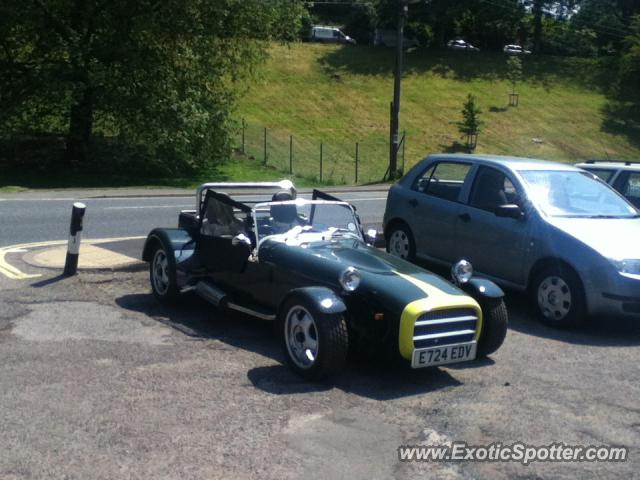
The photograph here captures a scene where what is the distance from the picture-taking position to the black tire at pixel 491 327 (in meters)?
7.28

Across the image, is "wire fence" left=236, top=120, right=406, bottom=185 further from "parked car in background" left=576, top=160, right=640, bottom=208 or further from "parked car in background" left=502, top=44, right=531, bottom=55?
"parked car in background" left=502, top=44, right=531, bottom=55

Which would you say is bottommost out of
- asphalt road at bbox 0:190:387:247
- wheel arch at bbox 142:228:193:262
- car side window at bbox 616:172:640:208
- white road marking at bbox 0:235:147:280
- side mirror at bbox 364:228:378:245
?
asphalt road at bbox 0:190:387:247

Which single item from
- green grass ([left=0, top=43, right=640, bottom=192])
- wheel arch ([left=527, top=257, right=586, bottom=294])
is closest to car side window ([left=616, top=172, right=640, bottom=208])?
wheel arch ([left=527, top=257, right=586, bottom=294])

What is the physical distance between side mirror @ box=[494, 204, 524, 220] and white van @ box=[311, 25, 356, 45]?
198 ft

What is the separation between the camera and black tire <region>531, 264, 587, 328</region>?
28.2ft

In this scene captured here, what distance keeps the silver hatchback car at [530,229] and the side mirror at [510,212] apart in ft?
0.03

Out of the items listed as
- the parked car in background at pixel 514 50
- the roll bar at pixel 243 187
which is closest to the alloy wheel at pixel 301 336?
the roll bar at pixel 243 187

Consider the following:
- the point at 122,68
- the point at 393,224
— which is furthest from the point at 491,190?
the point at 122,68

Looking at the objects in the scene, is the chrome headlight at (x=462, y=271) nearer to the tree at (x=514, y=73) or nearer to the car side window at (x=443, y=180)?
the car side window at (x=443, y=180)

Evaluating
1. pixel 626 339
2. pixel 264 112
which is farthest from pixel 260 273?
pixel 264 112

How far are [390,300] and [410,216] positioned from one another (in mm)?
4412

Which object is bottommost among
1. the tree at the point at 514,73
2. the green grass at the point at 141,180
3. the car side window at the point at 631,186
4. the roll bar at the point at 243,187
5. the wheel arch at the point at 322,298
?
the green grass at the point at 141,180

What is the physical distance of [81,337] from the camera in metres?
7.67

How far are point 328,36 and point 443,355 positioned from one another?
64.7 meters
